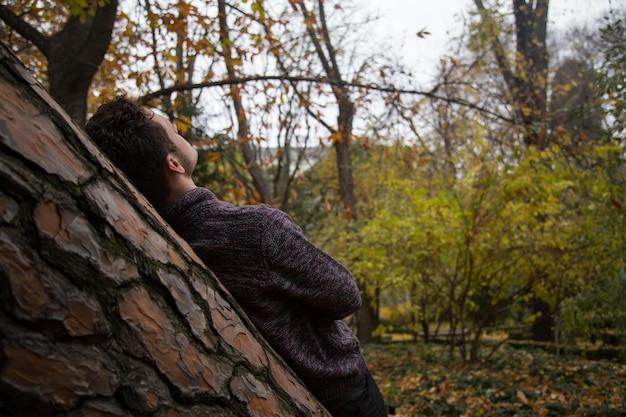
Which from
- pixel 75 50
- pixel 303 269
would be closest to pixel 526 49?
pixel 75 50

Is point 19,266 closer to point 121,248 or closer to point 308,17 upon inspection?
point 121,248

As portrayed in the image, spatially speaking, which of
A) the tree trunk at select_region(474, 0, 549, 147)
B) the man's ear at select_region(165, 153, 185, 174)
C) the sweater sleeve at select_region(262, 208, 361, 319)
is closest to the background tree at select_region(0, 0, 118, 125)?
the man's ear at select_region(165, 153, 185, 174)

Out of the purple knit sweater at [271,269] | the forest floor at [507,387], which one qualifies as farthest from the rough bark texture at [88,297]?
the forest floor at [507,387]

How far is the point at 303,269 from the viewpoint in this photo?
1.32 metres

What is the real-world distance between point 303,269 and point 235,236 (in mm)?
204

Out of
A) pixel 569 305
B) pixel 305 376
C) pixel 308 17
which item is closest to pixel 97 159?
pixel 305 376

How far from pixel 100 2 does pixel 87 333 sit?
282 centimetres

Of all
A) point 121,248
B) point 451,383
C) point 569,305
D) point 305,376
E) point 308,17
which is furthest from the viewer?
point 451,383

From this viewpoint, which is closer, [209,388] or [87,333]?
[87,333]

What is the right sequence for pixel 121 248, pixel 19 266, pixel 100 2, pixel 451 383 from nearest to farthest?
pixel 19 266, pixel 121 248, pixel 100 2, pixel 451 383

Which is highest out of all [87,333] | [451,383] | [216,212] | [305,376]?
[216,212]

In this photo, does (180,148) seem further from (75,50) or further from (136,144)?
(75,50)

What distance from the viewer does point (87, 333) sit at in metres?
0.70

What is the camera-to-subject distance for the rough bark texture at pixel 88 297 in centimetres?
64
